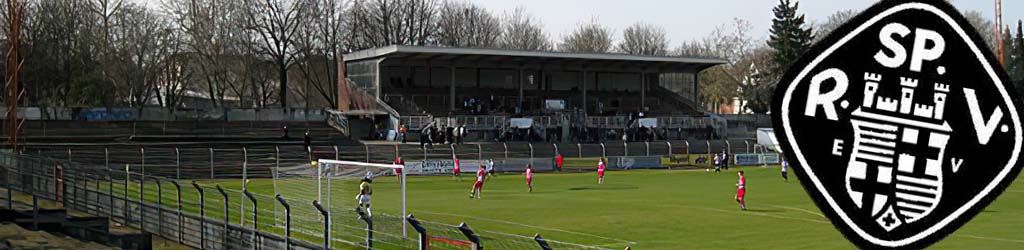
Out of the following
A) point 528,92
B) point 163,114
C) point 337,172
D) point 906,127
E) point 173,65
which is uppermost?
point 173,65

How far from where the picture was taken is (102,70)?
73.8 metres

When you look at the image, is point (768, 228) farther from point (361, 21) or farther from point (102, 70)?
point (361, 21)

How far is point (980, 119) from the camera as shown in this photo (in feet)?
7.57

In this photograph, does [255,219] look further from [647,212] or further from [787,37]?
[647,212]

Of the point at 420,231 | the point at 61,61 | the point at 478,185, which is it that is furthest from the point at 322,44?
the point at 420,231

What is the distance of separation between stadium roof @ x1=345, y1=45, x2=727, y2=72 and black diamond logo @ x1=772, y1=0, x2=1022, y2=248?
70.7 m

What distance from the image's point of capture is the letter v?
229cm

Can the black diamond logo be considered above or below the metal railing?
above

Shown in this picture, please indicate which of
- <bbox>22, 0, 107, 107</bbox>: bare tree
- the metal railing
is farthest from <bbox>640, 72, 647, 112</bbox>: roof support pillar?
the metal railing

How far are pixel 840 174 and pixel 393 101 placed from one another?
75.1 m

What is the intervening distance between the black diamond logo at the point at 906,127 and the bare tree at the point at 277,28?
275 feet

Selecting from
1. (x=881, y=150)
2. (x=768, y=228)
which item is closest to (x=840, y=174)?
(x=881, y=150)

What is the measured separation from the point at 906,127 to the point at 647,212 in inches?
1222

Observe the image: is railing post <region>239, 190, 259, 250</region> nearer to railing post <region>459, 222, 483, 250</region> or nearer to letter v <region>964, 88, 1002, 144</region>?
railing post <region>459, 222, 483, 250</region>
